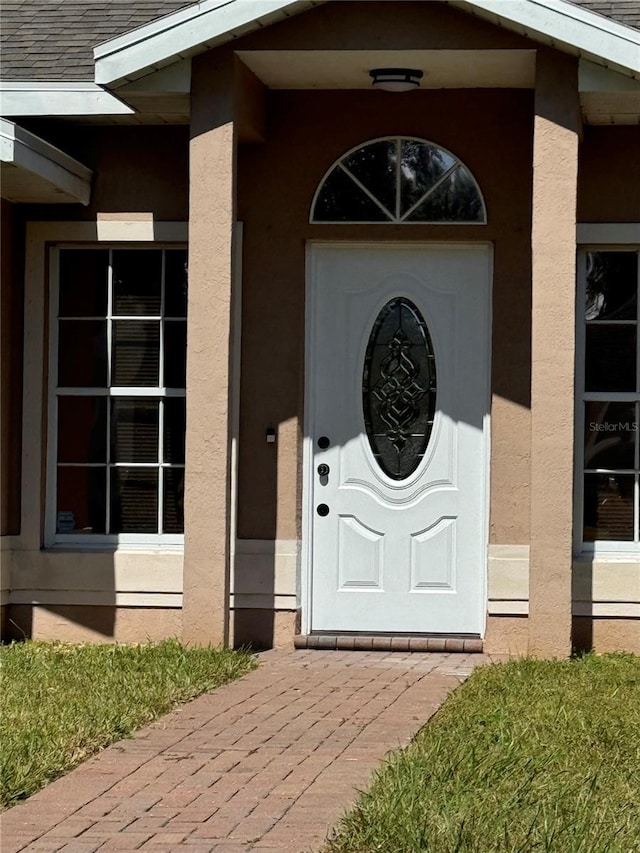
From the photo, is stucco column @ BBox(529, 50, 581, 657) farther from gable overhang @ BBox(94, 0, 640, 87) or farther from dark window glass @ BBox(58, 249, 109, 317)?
dark window glass @ BBox(58, 249, 109, 317)

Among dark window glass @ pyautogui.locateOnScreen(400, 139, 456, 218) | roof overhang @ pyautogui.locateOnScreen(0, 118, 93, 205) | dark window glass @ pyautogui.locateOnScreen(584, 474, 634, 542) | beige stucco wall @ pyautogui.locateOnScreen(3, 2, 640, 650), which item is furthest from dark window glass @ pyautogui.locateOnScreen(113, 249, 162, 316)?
dark window glass @ pyautogui.locateOnScreen(584, 474, 634, 542)

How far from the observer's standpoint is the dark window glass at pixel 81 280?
992 cm

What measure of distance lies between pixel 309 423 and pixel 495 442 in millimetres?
1285

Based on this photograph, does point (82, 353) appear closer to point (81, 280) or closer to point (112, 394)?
point (112, 394)

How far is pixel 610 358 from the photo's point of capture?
950 centimetres

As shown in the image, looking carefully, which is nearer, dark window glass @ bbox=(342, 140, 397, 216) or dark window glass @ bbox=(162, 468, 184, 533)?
dark window glass @ bbox=(342, 140, 397, 216)

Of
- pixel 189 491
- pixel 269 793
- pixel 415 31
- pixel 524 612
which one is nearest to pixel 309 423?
pixel 189 491

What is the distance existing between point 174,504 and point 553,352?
2.94 m

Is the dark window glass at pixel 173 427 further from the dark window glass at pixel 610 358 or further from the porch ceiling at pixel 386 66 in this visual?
the dark window glass at pixel 610 358

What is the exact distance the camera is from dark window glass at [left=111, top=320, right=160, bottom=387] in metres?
9.83

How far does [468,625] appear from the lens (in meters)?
9.45

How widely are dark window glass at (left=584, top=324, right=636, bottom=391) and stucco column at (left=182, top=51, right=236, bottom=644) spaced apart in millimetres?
2531

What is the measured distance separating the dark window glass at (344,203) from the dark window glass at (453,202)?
0.27 meters

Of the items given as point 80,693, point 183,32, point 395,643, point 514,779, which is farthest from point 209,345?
point 514,779
